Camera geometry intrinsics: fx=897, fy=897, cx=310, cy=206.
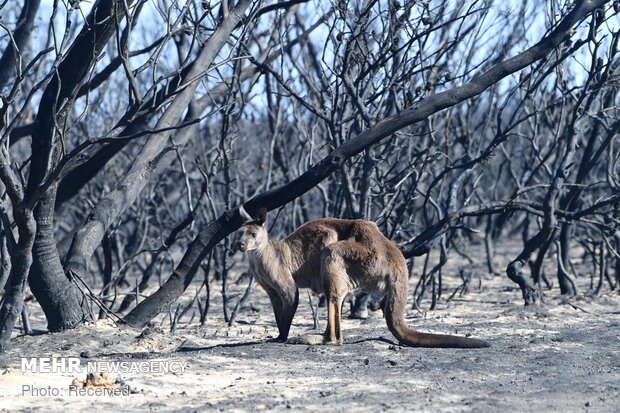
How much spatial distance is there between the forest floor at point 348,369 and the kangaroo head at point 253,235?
31.8 inches

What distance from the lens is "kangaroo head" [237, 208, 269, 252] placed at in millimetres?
7389

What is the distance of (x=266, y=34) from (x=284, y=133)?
9.03 ft

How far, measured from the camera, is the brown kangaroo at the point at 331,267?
23.9ft

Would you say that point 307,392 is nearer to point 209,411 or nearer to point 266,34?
point 209,411

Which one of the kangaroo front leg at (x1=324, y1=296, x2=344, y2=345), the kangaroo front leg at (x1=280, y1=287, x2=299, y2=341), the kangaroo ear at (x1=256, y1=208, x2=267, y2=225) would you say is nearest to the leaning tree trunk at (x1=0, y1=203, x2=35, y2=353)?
the kangaroo ear at (x1=256, y1=208, x2=267, y2=225)

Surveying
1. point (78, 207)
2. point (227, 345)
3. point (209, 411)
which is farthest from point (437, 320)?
point (78, 207)

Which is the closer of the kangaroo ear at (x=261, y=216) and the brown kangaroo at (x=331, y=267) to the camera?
the brown kangaroo at (x=331, y=267)

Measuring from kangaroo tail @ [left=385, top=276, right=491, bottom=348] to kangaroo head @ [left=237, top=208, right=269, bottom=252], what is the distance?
1140 millimetres

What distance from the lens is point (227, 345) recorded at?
725cm

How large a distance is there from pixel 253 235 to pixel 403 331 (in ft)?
4.81

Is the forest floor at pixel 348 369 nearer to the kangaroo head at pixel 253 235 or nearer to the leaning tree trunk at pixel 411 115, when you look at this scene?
the kangaroo head at pixel 253 235

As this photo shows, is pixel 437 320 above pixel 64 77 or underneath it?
underneath

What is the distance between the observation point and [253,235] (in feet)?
24.5

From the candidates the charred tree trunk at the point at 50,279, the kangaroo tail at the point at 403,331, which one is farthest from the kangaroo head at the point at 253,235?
the charred tree trunk at the point at 50,279
